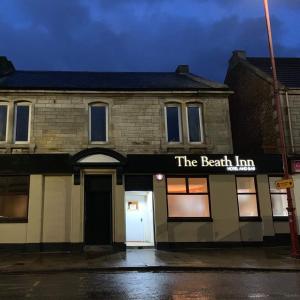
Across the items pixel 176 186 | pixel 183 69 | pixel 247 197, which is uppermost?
pixel 183 69

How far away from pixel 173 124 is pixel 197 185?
3.22 m

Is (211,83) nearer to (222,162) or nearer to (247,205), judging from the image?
(222,162)

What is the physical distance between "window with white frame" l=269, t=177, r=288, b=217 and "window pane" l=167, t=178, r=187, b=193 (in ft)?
14.3

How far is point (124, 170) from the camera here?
1864 centimetres

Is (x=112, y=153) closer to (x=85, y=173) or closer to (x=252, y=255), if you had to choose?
(x=85, y=173)

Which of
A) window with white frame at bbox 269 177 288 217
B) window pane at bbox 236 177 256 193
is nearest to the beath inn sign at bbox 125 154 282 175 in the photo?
window pane at bbox 236 177 256 193

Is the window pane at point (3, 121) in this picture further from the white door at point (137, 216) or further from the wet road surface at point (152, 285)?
the wet road surface at point (152, 285)

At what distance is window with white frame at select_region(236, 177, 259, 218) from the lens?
63.9ft

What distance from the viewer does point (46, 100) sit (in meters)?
19.5

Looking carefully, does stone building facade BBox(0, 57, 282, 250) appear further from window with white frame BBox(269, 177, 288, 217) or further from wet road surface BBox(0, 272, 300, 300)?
wet road surface BBox(0, 272, 300, 300)

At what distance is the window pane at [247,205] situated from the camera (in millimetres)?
19453

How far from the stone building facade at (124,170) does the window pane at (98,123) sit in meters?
0.05

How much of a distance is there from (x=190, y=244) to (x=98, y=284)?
29.7 ft

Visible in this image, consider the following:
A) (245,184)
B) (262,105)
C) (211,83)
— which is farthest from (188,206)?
(262,105)
